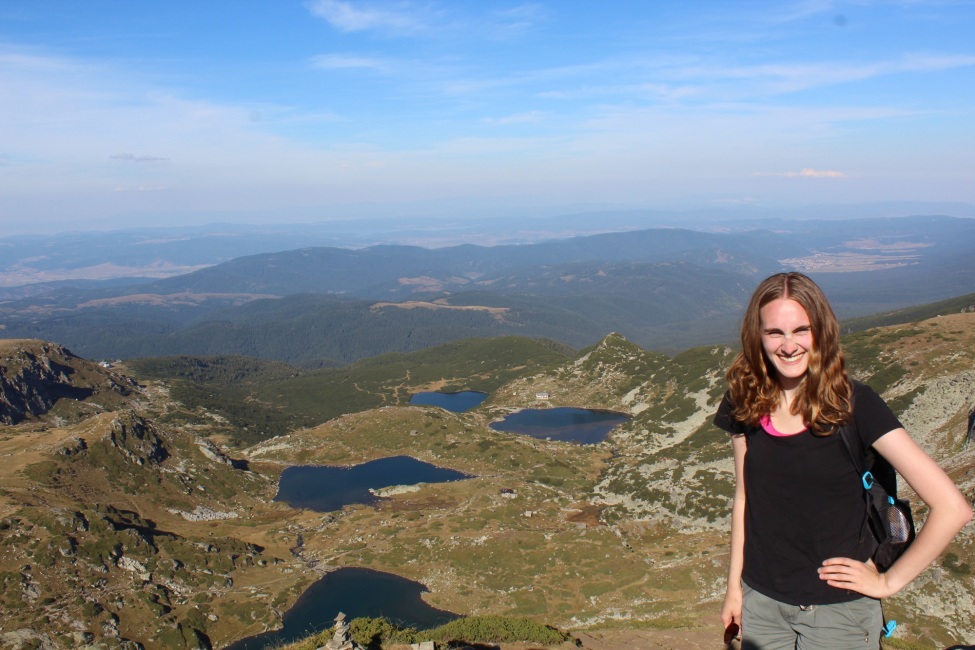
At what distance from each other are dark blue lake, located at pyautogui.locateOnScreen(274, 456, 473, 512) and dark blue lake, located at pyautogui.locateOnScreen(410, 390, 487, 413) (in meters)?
72.9

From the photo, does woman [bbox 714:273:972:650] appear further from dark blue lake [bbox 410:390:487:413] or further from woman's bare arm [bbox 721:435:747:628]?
dark blue lake [bbox 410:390:487:413]

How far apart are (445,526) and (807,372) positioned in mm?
67481

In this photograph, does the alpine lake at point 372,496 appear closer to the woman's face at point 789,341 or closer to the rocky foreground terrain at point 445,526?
the rocky foreground terrain at point 445,526

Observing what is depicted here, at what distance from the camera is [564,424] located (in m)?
130

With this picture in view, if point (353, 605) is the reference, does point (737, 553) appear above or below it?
above

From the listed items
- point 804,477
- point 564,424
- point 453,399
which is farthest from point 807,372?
point 453,399

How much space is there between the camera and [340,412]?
197 m

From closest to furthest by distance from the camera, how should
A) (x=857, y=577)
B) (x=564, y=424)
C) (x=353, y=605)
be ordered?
(x=857, y=577), (x=353, y=605), (x=564, y=424)

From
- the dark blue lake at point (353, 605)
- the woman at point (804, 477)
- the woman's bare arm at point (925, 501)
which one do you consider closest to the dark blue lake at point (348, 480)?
the dark blue lake at point (353, 605)

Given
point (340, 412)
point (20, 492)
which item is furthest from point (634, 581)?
point (340, 412)

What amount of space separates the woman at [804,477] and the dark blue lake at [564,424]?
108074 millimetres

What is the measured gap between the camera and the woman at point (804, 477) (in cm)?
646

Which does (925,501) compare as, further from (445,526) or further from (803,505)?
(445,526)

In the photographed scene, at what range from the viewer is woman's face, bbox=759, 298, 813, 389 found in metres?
6.82
